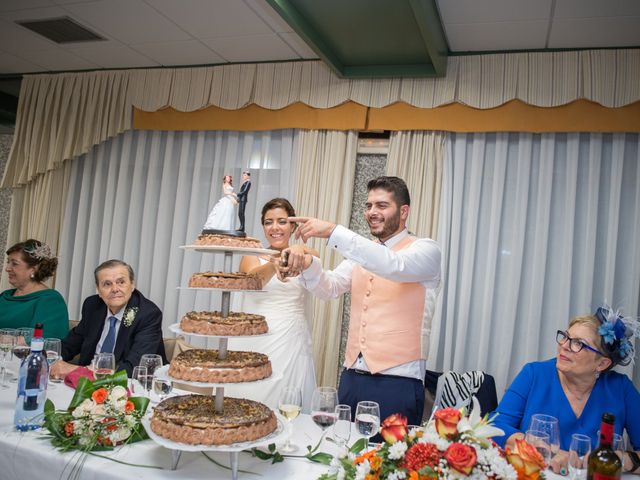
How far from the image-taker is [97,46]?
421 centimetres

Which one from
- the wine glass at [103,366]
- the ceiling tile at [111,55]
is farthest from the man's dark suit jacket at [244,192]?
the ceiling tile at [111,55]

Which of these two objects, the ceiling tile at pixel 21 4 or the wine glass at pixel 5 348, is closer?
the wine glass at pixel 5 348

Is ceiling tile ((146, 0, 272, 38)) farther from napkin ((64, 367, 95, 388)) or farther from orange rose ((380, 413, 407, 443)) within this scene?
orange rose ((380, 413, 407, 443))

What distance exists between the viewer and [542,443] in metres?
1.60

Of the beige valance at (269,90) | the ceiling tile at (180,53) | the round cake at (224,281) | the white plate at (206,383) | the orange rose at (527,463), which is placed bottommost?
the orange rose at (527,463)

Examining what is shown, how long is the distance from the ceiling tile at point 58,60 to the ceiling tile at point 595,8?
3625mm

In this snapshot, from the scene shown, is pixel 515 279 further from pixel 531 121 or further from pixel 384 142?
pixel 384 142

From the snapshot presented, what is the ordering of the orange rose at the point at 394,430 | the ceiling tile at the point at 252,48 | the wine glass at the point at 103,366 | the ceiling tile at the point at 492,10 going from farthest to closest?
the ceiling tile at the point at 252,48
the ceiling tile at the point at 492,10
the wine glass at the point at 103,366
the orange rose at the point at 394,430

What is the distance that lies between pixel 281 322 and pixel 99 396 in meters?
1.39

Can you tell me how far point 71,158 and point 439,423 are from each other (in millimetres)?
4506

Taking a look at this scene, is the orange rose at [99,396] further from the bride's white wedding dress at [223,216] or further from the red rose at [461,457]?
the red rose at [461,457]

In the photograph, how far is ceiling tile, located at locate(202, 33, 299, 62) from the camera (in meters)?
3.81

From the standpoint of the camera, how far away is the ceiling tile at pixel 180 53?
4.05 meters

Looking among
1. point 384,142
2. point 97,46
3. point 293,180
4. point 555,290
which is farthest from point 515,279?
point 97,46
